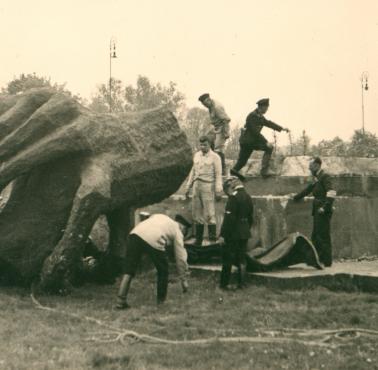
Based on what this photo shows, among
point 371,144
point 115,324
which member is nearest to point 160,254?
point 115,324

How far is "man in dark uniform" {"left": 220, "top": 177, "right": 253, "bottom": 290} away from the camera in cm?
1032

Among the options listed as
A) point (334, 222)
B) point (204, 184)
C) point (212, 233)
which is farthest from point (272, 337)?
point (334, 222)

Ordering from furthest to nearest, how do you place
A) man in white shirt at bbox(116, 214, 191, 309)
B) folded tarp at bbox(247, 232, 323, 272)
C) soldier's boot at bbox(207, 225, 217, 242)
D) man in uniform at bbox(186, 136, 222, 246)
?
soldier's boot at bbox(207, 225, 217, 242), man in uniform at bbox(186, 136, 222, 246), folded tarp at bbox(247, 232, 323, 272), man in white shirt at bbox(116, 214, 191, 309)

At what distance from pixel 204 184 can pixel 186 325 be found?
5016 mm

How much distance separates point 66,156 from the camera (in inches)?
421

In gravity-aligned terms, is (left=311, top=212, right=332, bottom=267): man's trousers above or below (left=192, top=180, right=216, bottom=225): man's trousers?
below

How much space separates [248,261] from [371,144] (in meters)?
26.3

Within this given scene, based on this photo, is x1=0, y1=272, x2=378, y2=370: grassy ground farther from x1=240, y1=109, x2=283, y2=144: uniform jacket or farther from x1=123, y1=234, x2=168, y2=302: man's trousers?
x1=240, y1=109, x2=283, y2=144: uniform jacket

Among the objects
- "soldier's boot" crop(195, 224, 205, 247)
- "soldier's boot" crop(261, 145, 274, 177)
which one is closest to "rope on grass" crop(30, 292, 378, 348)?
"soldier's boot" crop(195, 224, 205, 247)

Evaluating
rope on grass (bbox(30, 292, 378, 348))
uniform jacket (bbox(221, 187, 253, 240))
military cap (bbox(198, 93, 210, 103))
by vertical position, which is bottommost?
rope on grass (bbox(30, 292, 378, 348))

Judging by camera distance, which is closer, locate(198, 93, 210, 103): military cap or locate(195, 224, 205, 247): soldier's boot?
locate(195, 224, 205, 247): soldier's boot

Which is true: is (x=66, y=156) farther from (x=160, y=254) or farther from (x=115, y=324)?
(x=115, y=324)

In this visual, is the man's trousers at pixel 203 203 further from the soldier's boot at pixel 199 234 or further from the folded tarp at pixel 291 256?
the folded tarp at pixel 291 256

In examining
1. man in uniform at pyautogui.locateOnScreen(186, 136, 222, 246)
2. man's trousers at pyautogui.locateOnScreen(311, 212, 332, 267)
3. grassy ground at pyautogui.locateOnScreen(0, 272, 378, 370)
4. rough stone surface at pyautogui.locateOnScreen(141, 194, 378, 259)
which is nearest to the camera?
grassy ground at pyautogui.locateOnScreen(0, 272, 378, 370)
